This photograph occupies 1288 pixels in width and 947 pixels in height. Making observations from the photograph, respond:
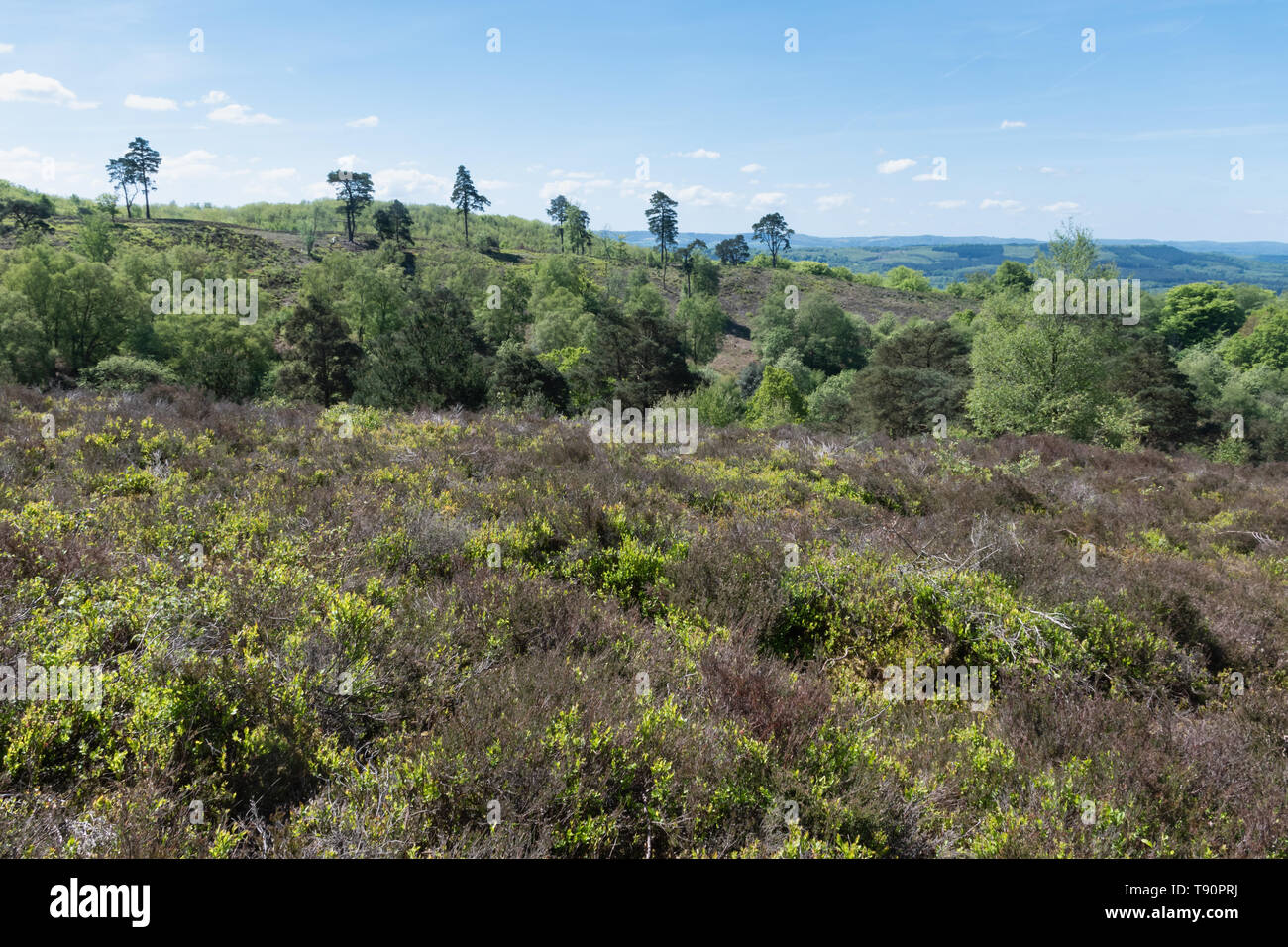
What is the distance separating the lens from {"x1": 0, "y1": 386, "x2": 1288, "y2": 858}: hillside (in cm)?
255

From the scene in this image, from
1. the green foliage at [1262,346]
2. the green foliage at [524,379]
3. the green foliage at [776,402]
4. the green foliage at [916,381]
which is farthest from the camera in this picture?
the green foliage at [1262,346]

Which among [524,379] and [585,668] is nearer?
[585,668]

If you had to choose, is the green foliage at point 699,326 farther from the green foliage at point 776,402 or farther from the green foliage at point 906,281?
the green foliage at point 906,281

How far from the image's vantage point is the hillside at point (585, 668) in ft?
8.38

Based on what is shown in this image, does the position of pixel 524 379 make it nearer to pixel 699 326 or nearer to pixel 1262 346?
pixel 699 326

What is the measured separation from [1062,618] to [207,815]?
19.3 feet

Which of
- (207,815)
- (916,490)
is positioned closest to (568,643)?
(207,815)

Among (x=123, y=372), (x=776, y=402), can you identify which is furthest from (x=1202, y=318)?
(x=123, y=372)

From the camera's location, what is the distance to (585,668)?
3.75 meters

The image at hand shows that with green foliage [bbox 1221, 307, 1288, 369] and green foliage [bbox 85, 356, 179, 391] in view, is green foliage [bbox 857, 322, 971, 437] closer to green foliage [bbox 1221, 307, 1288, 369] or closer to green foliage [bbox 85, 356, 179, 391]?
green foliage [bbox 85, 356, 179, 391]

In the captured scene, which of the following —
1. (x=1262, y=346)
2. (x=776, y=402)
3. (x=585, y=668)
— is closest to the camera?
(x=585, y=668)

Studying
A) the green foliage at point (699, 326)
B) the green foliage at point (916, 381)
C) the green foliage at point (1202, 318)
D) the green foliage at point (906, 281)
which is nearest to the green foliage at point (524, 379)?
the green foliage at point (916, 381)

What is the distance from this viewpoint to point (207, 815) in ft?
8.04

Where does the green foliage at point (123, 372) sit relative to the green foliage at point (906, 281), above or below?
below
